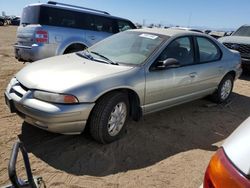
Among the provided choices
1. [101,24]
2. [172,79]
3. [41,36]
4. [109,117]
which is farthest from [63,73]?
[101,24]

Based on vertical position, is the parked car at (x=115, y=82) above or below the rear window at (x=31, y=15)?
below

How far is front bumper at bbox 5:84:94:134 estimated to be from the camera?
351 centimetres

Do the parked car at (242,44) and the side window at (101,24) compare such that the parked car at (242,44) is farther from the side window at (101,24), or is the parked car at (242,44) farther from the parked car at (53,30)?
the parked car at (53,30)

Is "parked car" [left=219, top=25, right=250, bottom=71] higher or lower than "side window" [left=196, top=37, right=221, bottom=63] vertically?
lower

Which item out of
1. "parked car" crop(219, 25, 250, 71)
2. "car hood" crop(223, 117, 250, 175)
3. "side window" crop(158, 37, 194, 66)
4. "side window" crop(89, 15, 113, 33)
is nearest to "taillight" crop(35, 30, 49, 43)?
"side window" crop(89, 15, 113, 33)

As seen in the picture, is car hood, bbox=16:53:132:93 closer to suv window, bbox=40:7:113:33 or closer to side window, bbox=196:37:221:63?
side window, bbox=196:37:221:63

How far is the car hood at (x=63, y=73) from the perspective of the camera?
3672 mm

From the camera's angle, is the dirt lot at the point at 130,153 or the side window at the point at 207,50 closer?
the dirt lot at the point at 130,153

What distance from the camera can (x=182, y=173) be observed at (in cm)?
354

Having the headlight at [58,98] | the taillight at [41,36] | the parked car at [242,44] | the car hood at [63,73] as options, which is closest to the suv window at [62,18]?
the taillight at [41,36]

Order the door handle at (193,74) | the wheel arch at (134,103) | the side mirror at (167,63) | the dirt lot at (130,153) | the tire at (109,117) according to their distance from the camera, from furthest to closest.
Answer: the door handle at (193,74), the side mirror at (167,63), the wheel arch at (134,103), the tire at (109,117), the dirt lot at (130,153)

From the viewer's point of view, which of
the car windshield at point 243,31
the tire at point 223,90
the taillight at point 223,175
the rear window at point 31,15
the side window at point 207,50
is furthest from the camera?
the car windshield at point 243,31

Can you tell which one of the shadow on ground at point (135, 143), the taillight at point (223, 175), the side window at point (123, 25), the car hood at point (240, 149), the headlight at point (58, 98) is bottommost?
the shadow on ground at point (135, 143)

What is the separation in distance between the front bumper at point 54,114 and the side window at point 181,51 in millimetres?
1596
